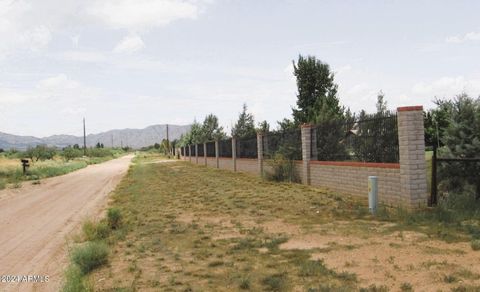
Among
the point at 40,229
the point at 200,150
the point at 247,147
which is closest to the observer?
the point at 40,229

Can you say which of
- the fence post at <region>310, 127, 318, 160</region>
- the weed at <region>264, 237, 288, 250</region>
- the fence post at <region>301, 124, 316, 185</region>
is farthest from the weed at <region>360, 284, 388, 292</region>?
the fence post at <region>301, 124, 316, 185</region>

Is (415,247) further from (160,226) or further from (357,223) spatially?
(160,226)

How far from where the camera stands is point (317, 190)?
51.5 feet

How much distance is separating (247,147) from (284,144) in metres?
7.25

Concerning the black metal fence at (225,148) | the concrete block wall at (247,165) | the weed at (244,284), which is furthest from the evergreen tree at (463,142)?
the black metal fence at (225,148)

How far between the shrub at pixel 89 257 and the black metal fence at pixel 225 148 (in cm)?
2390

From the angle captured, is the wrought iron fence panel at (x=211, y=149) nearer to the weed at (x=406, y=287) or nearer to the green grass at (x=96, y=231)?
the green grass at (x=96, y=231)

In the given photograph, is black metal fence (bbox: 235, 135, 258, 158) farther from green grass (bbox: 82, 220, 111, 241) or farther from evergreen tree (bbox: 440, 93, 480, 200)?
green grass (bbox: 82, 220, 111, 241)

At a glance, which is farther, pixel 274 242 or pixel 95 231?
pixel 95 231

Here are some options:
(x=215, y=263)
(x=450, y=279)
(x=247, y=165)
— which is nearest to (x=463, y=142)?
(x=450, y=279)

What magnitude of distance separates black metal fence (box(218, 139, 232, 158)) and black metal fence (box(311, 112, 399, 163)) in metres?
14.8

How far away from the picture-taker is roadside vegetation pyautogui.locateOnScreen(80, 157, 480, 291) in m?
5.84

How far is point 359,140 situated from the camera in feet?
46.6

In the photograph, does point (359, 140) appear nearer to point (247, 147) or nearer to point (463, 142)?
point (463, 142)
